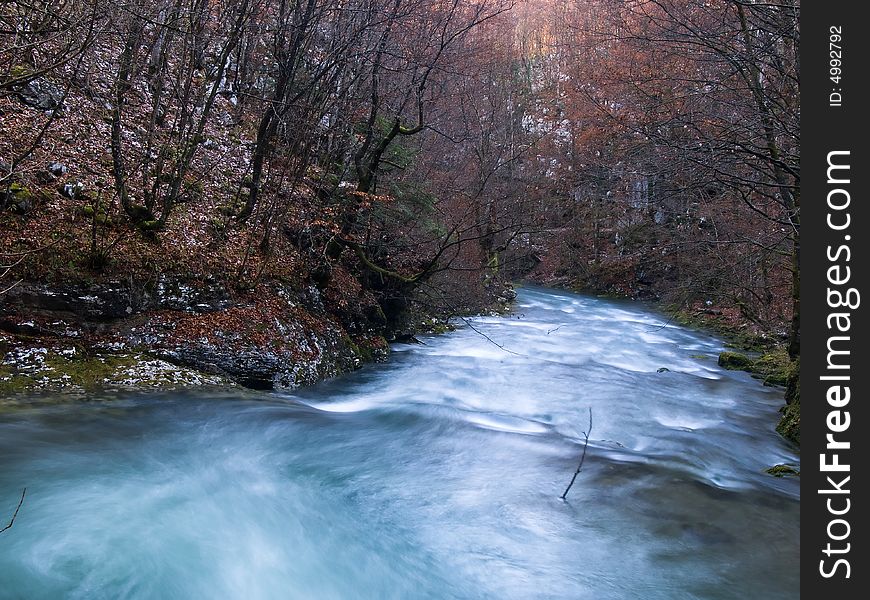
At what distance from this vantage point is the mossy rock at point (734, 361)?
483 inches

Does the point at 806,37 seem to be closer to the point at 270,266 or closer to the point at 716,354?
the point at 270,266

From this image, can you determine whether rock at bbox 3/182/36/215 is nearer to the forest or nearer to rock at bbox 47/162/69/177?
the forest

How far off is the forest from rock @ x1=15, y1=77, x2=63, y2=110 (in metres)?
0.03

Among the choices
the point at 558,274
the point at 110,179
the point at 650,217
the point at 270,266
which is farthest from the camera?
the point at 558,274

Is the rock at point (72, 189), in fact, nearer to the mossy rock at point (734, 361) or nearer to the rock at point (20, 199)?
the rock at point (20, 199)

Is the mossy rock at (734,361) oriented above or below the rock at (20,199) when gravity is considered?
below

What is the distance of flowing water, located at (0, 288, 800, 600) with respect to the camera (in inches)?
163

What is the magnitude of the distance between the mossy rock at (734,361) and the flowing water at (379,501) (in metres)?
4.04

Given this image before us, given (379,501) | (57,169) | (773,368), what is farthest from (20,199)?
(773,368)

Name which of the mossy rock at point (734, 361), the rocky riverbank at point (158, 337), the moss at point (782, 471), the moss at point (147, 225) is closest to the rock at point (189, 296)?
the rocky riverbank at point (158, 337)

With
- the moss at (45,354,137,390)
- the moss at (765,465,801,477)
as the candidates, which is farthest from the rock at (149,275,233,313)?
the moss at (765,465,801,477)

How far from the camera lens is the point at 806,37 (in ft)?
12.7

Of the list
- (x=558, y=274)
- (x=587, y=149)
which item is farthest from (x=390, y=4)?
(x=558, y=274)

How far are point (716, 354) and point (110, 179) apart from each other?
514 inches
